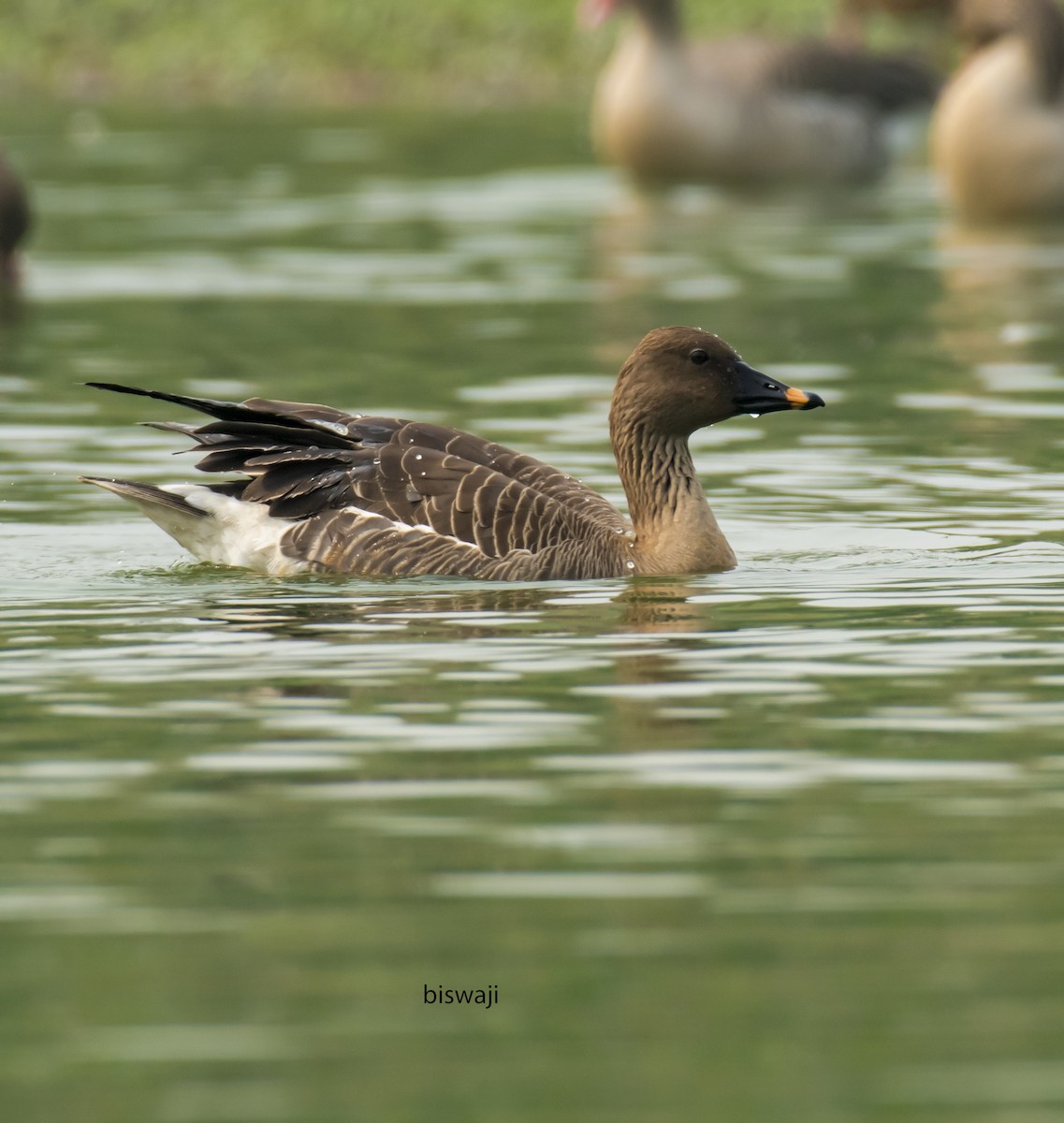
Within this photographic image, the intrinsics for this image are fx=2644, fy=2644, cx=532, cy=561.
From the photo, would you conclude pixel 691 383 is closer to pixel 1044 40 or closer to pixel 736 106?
pixel 1044 40

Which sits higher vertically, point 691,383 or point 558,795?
point 691,383

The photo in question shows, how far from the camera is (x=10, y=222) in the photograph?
2462cm

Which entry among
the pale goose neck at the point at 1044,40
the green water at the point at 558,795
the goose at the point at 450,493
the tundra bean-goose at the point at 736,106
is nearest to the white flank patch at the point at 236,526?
the goose at the point at 450,493

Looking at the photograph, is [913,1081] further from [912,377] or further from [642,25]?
[642,25]

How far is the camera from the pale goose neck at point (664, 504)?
1277 cm

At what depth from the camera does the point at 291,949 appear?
7047mm

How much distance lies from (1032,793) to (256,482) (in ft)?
17.8

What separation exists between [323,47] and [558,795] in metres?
42.0

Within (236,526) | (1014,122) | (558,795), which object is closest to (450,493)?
(236,526)

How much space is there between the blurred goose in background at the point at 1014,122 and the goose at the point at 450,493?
1655cm

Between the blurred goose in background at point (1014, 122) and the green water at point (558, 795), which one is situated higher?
the blurred goose in background at point (1014, 122)

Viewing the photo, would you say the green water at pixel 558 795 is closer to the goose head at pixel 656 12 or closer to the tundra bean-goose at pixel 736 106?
the tundra bean-goose at pixel 736 106

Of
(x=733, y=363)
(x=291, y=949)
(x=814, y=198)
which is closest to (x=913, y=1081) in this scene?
(x=291, y=949)

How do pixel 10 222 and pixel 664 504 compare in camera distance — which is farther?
pixel 10 222
